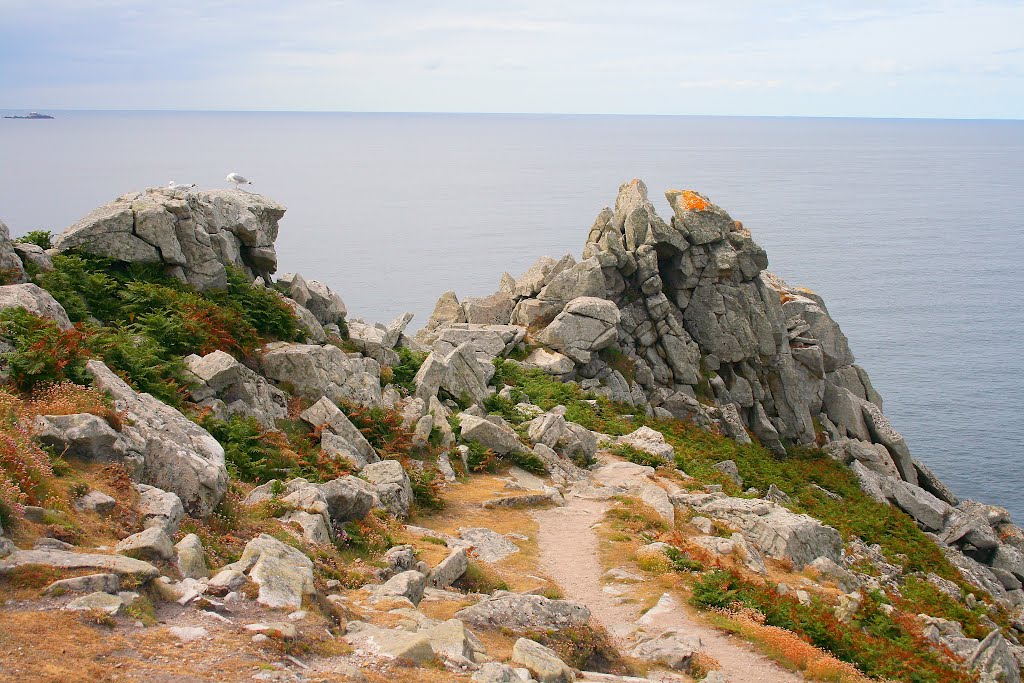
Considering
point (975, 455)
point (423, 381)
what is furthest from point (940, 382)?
point (423, 381)

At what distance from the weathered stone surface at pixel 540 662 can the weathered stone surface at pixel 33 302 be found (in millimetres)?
11806

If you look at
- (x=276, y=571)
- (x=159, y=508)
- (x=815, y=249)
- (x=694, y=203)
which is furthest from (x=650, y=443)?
(x=815, y=249)

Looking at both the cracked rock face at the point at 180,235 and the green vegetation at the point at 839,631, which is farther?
the cracked rock face at the point at 180,235

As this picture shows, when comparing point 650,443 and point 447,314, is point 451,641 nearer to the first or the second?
point 650,443

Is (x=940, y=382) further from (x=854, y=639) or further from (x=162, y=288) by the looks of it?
(x=162, y=288)

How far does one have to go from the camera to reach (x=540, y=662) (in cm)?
1195

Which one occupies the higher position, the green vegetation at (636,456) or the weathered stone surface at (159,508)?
the weathered stone surface at (159,508)

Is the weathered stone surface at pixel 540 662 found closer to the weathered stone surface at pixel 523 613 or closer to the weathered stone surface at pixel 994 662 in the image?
the weathered stone surface at pixel 523 613

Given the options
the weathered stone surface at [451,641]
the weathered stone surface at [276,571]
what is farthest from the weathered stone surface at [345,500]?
Answer: the weathered stone surface at [451,641]

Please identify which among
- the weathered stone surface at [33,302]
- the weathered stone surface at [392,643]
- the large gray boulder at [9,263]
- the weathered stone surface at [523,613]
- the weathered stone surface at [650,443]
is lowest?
the weathered stone surface at [650,443]

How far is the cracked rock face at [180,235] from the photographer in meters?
24.5

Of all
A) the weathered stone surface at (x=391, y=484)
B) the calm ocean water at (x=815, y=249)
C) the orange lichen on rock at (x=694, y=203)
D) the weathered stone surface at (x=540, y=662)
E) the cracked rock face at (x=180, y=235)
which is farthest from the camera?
the calm ocean water at (x=815, y=249)

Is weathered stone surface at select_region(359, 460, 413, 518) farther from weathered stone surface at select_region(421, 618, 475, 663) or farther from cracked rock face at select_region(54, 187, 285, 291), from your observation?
cracked rock face at select_region(54, 187, 285, 291)

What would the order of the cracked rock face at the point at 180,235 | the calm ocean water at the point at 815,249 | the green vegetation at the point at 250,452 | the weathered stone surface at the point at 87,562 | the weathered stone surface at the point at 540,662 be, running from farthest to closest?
the calm ocean water at the point at 815,249 < the cracked rock face at the point at 180,235 < the green vegetation at the point at 250,452 < the weathered stone surface at the point at 540,662 < the weathered stone surface at the point at 87,562
